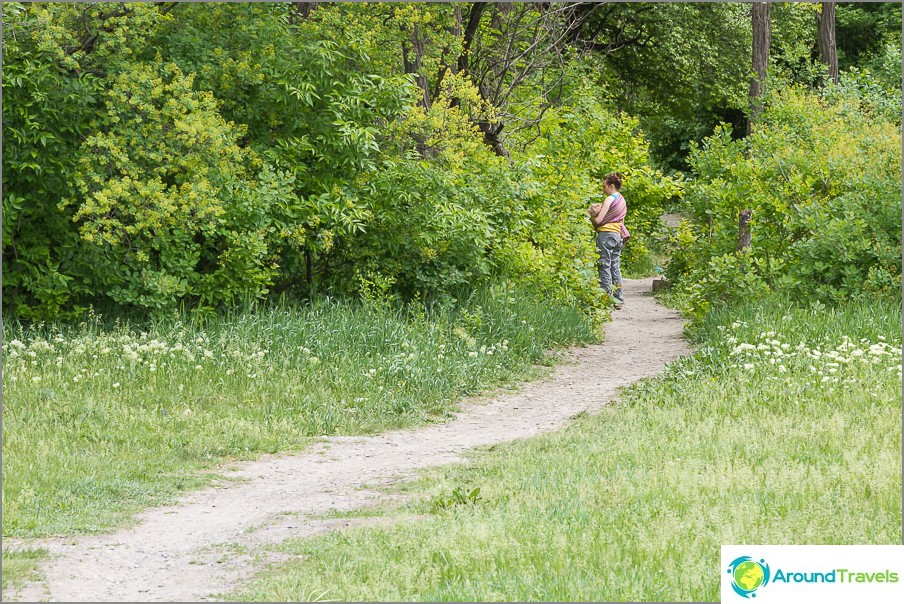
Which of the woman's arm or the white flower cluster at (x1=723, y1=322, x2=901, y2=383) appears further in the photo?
the woman's arm

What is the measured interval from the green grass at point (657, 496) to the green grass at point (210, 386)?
1546 mm

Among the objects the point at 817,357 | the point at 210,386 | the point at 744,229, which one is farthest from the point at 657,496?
the point at 744,229

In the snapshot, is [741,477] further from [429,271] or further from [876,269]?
[429,271]

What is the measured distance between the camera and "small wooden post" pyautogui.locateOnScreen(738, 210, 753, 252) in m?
12.7

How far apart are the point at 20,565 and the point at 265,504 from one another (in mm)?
1606

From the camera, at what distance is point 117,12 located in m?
10.4

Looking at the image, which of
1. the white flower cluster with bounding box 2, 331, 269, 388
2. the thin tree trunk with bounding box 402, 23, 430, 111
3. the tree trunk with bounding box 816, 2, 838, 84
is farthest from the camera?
the tree trunk with bounding box 816, 2, 838, 84

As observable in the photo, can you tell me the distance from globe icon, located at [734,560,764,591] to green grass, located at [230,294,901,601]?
0.12 metres

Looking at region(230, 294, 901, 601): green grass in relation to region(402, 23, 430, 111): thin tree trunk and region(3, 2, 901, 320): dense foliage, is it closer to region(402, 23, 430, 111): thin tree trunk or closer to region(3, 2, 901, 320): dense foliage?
region(3, 2, 901, 320): dense foliage

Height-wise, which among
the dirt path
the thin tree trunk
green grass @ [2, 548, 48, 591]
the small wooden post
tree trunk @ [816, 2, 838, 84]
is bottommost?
the dirt path

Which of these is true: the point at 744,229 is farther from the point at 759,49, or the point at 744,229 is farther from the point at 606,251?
the point at 759,49

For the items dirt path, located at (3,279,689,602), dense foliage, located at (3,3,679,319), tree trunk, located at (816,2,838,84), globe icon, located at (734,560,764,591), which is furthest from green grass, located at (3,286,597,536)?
tree trunk, located at (816,2,838,84)

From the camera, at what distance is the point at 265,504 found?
6.24m

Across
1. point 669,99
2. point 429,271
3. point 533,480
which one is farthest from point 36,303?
point 669,99
